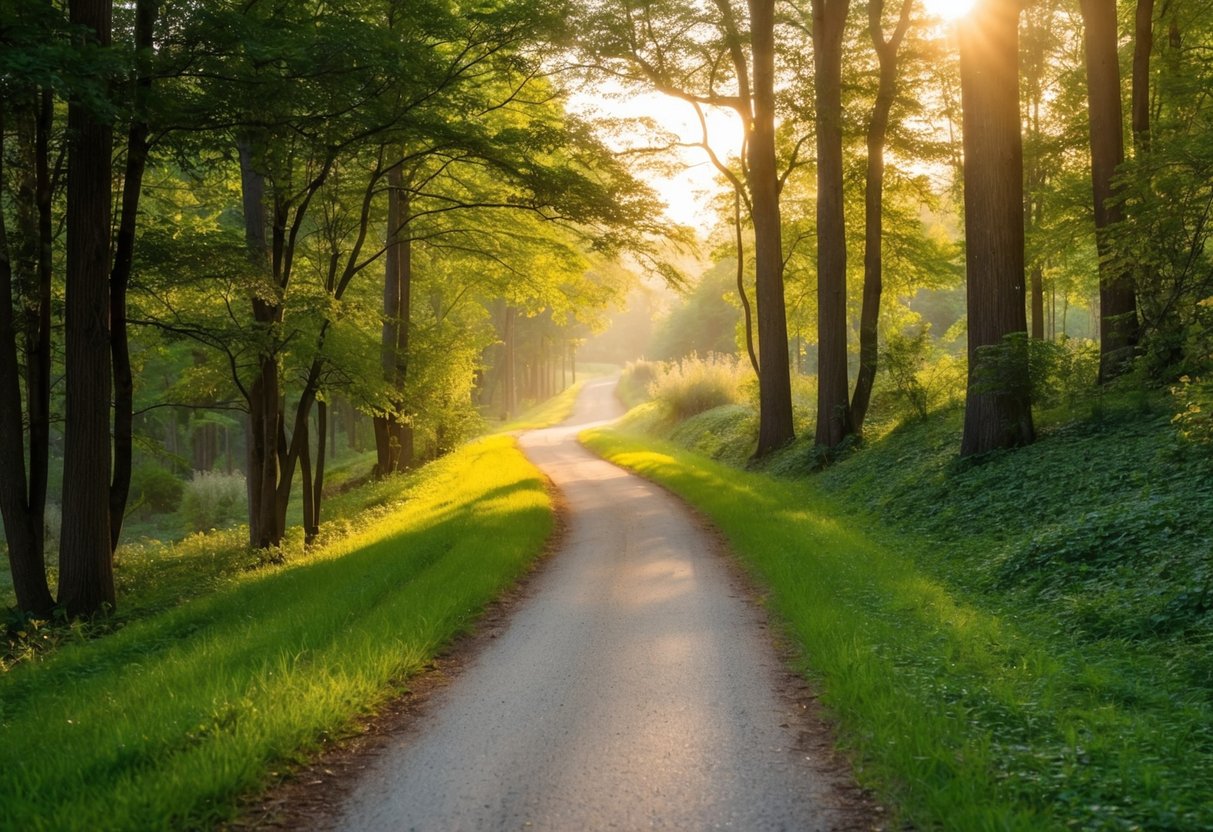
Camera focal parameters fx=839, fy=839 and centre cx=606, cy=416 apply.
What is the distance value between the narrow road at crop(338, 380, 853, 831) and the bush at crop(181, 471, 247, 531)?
22946 mm

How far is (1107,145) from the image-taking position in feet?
43.8

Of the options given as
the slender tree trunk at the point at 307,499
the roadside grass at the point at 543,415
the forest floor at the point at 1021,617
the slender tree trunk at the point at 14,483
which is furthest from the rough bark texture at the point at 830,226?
the roadside grass at the point at 543,415

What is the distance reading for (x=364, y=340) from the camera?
14.3m

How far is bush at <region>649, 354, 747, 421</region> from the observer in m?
31.0

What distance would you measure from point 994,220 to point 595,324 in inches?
555

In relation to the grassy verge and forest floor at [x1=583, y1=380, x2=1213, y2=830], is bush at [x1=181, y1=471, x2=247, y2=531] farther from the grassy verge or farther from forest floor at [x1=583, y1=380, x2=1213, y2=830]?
the grassy verge

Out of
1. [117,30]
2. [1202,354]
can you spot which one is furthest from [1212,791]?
[117,30]

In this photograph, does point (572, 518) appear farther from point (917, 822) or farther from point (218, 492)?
point (218, 492)

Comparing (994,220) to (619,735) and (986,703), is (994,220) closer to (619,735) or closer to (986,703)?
(986,703)

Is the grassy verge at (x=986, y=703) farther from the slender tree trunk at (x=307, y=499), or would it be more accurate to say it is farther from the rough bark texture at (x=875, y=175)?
the slender tree trunk at (x=307, y=499)

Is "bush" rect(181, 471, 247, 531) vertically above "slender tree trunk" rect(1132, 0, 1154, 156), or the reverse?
"slender tree trunk" rect(1132, 0, 1154, 156)

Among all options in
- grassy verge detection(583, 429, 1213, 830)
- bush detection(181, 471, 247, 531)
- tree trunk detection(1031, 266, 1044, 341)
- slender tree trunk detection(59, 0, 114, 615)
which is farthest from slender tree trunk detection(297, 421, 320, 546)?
tree trunk detection(1031, 266, 1044, 341)

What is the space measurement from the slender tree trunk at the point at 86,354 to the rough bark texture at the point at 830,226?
1240cm

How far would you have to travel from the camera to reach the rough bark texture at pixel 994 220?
11375mm
